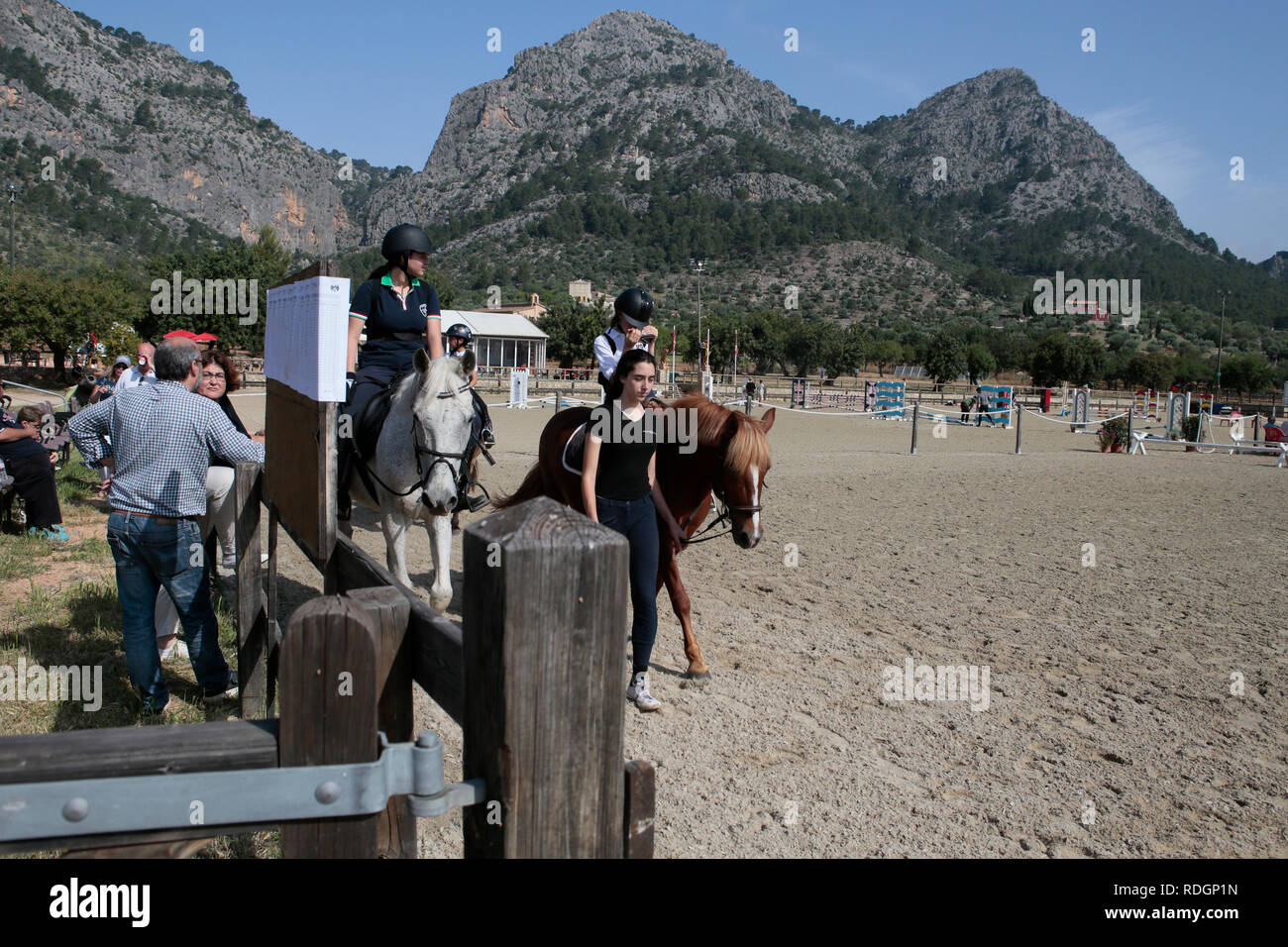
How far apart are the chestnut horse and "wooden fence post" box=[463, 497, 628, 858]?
12.6ft

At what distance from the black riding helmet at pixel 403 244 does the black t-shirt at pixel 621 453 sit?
6.95ft

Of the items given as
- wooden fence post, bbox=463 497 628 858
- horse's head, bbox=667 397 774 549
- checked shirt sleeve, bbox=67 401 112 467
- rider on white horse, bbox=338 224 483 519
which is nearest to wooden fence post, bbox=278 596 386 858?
wooden fence post, bbox=463 497 628 858

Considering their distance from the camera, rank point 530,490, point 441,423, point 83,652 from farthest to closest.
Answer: point 530,490, point 83,652, point 441,423

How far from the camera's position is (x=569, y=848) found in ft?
4.38

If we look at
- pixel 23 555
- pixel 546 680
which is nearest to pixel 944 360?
pixel 23 555

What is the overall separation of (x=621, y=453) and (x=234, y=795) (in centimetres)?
351

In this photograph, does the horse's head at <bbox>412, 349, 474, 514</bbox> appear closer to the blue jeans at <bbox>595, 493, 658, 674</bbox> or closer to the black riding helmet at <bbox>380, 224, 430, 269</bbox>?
the blue jeans at <bbox>595, 493, 658, 674</bbox>

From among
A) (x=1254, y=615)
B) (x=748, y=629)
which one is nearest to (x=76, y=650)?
(x=748, y=629)

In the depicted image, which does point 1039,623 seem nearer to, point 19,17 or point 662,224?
point 662,224

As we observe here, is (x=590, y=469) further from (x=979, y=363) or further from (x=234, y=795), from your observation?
(x=979, y=363)

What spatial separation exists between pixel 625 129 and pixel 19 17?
106 meters

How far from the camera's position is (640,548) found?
15.4 feet

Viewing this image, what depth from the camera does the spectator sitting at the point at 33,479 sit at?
8648mm

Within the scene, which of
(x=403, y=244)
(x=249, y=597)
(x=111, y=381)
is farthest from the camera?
(x=111, y=381)
